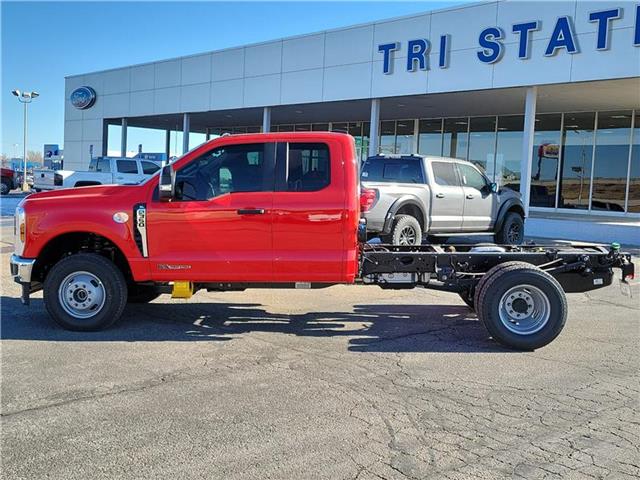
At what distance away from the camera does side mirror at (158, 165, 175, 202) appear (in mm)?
5980

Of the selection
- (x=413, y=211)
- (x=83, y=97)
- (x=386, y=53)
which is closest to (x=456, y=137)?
(x=386, y=53)

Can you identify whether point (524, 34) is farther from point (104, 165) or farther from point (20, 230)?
point (104, 165)

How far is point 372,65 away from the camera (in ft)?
66.9

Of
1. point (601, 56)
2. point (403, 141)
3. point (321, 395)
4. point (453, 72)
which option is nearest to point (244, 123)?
point (403, 141)

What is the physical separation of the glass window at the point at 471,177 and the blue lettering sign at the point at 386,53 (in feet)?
27.6

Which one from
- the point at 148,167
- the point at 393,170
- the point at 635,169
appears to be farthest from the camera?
the point at 148,167

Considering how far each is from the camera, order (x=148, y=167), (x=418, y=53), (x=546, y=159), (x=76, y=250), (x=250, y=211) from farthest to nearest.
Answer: (x=148, y=167) → (x=546, y=159) → (x=418, y=53) → (x=76, y=250) → (x=250, y=211)

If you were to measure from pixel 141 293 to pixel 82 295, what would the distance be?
895 millimetres

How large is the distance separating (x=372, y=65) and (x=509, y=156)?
7415mm

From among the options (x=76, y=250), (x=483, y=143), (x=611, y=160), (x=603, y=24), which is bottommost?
(x=76, y=250)

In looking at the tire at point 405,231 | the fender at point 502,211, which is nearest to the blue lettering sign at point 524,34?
the fender at point 502,211

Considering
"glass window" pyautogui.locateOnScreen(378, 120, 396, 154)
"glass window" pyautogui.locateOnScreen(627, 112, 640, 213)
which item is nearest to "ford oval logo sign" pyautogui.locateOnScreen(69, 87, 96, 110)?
"glass window" pyautogui.locateOnScreen(378, 120, 396, 154)

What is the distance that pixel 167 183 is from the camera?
5992 mm

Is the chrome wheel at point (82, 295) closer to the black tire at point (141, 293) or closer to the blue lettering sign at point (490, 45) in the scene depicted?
the black tire at point (141, 293)
